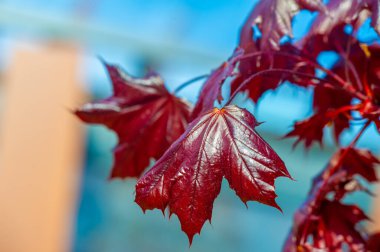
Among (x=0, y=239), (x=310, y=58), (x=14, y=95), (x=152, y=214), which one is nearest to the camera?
(x=310, y=58)

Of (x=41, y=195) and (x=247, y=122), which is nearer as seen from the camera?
(x=247, y=122)

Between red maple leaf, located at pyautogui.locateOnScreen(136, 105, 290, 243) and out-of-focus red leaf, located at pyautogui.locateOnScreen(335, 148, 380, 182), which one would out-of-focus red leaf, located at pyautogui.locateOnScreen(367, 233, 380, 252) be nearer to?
out-of-focus red leaf, located at pyautogui.locateOnScreen(335, 148, 380, 182)

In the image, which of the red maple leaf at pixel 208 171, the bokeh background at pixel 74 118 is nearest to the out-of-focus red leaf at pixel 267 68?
the red maple leaf at pixel 208 171

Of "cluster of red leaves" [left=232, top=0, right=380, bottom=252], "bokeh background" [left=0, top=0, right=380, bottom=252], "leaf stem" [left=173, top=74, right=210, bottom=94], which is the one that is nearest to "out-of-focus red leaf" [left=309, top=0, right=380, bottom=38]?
"cluster of red leaves" [left=232, top=0, right=380, bottom=252]

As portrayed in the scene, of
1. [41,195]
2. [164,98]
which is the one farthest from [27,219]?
[164,98]

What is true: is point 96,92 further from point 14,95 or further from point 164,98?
point 164,98

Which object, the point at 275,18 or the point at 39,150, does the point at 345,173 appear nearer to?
the point at 275,18

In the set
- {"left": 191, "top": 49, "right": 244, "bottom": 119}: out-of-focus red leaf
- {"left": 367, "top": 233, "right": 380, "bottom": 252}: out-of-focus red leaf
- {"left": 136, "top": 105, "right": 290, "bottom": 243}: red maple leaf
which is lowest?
{"left": 367, "top": 233, "right": 380, "bottom": 252}: out-of-focus red leaf

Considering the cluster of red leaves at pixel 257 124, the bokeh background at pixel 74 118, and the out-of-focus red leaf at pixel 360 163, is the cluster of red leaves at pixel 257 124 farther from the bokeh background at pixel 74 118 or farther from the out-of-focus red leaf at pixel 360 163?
the bokeh background at pixel 74 118
